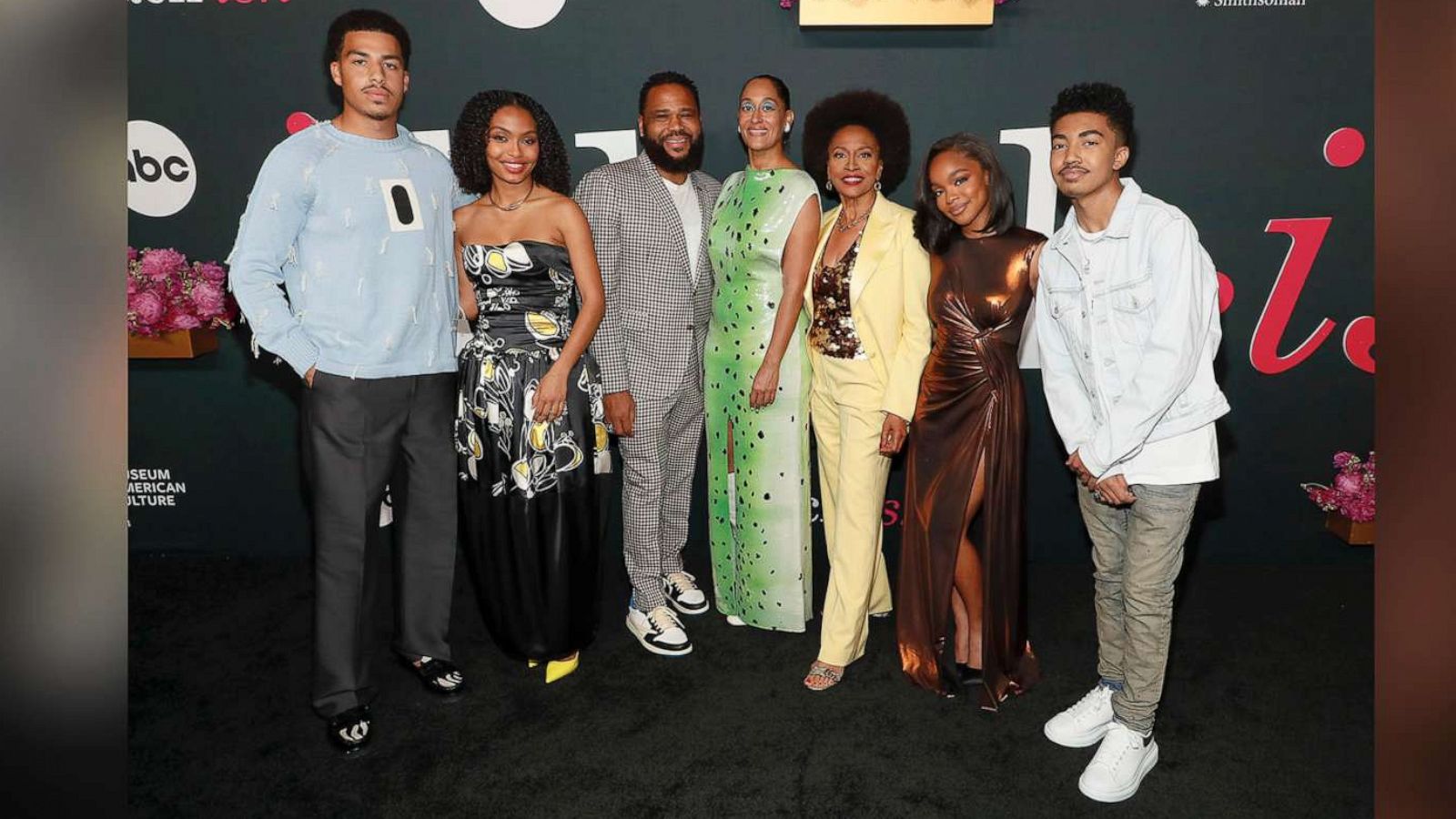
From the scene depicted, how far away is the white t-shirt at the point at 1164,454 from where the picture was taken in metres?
2.55

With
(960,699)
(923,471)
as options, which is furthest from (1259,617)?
(923,471)

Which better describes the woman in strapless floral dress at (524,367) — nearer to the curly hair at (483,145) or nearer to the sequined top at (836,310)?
the curly hair at (483,145)

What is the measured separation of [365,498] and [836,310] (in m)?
1.52

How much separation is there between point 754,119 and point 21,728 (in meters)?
3.24

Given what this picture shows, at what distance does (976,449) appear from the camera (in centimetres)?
301

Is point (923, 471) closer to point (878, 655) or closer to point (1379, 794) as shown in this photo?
point (878, 655)

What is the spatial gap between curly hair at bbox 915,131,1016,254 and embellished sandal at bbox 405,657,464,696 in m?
2.01

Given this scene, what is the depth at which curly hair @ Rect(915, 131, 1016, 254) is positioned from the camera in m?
2.92

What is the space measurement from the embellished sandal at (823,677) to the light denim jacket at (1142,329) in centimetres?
110

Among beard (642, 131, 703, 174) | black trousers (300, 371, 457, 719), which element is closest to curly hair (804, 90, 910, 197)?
beard (642, 131, 703, 174)

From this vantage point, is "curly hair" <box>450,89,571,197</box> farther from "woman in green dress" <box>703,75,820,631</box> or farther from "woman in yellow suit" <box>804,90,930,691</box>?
"woman in yellow suit" <box>804,90,930,691</box>

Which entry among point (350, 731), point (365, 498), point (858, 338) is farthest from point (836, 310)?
point (350, 731)

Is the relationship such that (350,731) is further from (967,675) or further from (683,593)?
(967,675)

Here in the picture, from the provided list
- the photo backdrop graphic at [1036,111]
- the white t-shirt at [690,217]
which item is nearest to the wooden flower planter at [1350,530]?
the photo backdrop graphic at [1036,111]
